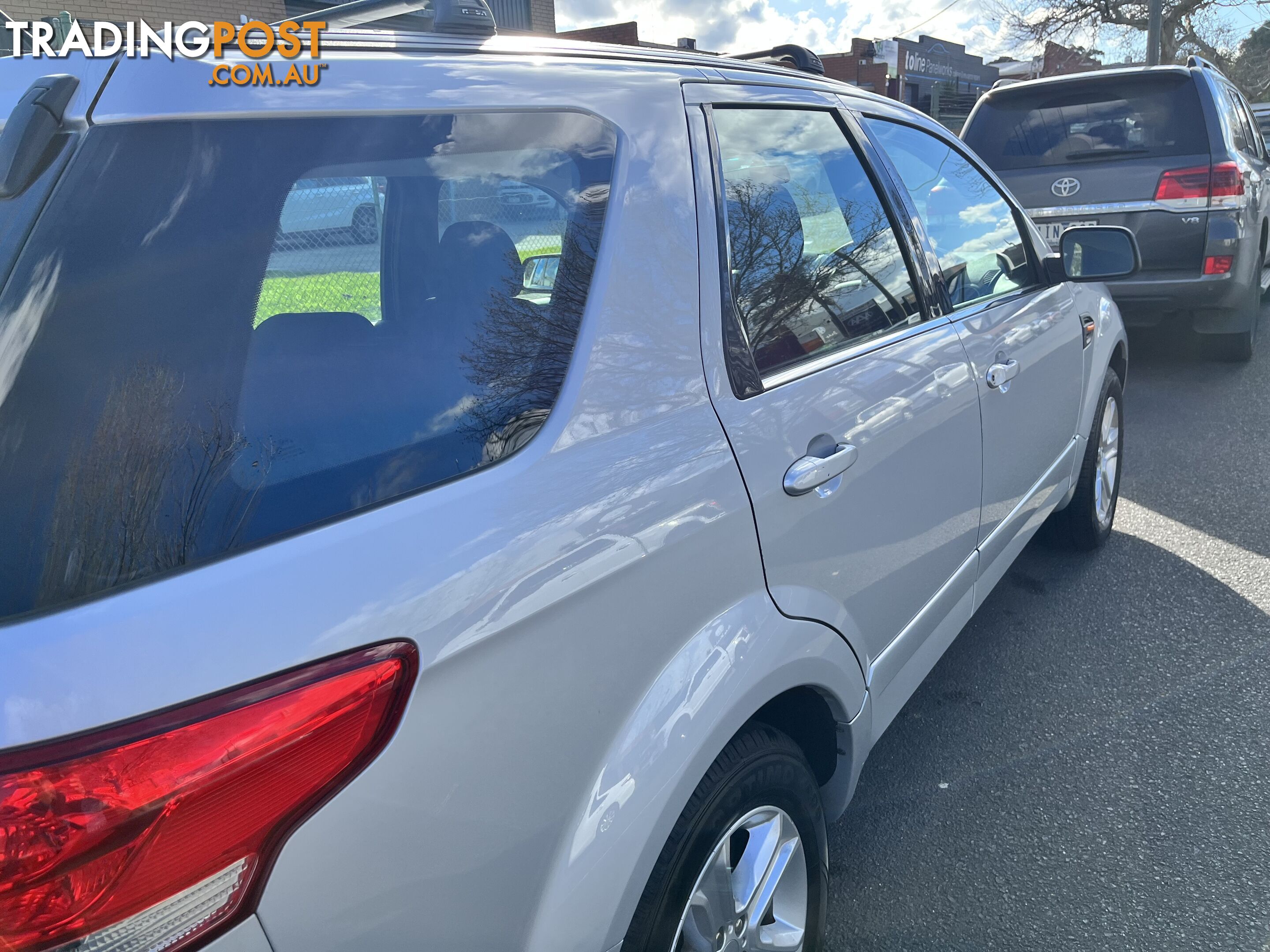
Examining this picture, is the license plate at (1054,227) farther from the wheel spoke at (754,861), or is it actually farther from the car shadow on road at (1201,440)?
the wheel spoke at (754,861)

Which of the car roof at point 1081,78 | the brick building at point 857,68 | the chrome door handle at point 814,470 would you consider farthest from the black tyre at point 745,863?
the brick building at point 857,68

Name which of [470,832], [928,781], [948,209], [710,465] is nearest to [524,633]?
[470,832]

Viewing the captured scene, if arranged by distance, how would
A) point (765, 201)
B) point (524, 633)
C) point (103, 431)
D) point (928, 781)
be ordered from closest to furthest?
point (103, 431) < point (524, 633) < point (765, 201) < point (928, 781)

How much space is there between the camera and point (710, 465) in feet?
4.90

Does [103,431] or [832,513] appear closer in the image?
[103,431]

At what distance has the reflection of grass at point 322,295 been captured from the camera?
1.28 m

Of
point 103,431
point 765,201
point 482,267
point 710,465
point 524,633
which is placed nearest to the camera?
point 103,431

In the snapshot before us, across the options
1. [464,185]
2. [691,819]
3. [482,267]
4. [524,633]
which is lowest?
[691,819]

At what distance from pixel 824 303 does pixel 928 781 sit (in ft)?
4.76

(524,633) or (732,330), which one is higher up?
(732,330)

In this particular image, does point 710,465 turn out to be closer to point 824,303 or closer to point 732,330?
point 732,330

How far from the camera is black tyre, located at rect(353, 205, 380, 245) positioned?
1574mm

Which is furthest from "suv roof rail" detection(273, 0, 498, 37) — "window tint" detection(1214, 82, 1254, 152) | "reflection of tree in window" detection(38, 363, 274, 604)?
"window tint" detection(1214, 82, 1254, 152)

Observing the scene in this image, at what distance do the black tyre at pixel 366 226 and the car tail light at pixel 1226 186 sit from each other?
236 inches
